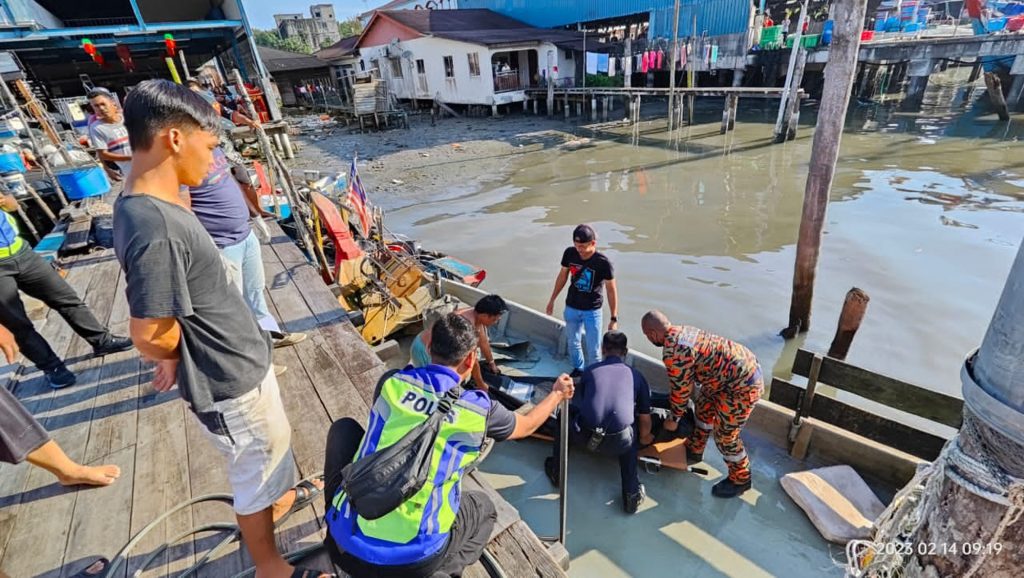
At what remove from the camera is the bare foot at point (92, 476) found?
2646mm

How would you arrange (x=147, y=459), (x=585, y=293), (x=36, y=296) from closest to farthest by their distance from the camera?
(x=147, y=459)
(x=36, y=296)
(x=585, y=293)

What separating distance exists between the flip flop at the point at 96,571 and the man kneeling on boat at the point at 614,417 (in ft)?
9.34

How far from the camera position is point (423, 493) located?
1740 millimetres

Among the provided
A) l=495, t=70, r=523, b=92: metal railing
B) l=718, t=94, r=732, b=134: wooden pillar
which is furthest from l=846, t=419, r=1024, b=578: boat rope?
l=495, t=70, r=523, b=92: metal railing

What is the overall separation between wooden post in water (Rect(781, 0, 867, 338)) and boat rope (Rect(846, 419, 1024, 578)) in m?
4.87

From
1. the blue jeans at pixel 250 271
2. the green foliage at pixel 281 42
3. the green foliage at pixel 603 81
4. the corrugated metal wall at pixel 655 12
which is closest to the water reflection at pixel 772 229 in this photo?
the blue jeans at pixel 250 271

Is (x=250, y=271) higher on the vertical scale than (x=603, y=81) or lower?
lower

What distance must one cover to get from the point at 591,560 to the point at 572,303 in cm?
247

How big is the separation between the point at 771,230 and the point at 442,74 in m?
22.7

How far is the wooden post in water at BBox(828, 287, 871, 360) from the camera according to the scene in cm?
484

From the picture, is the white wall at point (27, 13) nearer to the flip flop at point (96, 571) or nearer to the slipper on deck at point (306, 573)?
the flip flop at point (96, 571)

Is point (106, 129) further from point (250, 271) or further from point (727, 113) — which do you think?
point (727, 113)

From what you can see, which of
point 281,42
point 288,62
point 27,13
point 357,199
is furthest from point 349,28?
point 357,199

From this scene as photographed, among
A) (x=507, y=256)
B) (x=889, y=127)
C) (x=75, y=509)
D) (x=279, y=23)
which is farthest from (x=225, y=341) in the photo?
(x=279, y=23)
